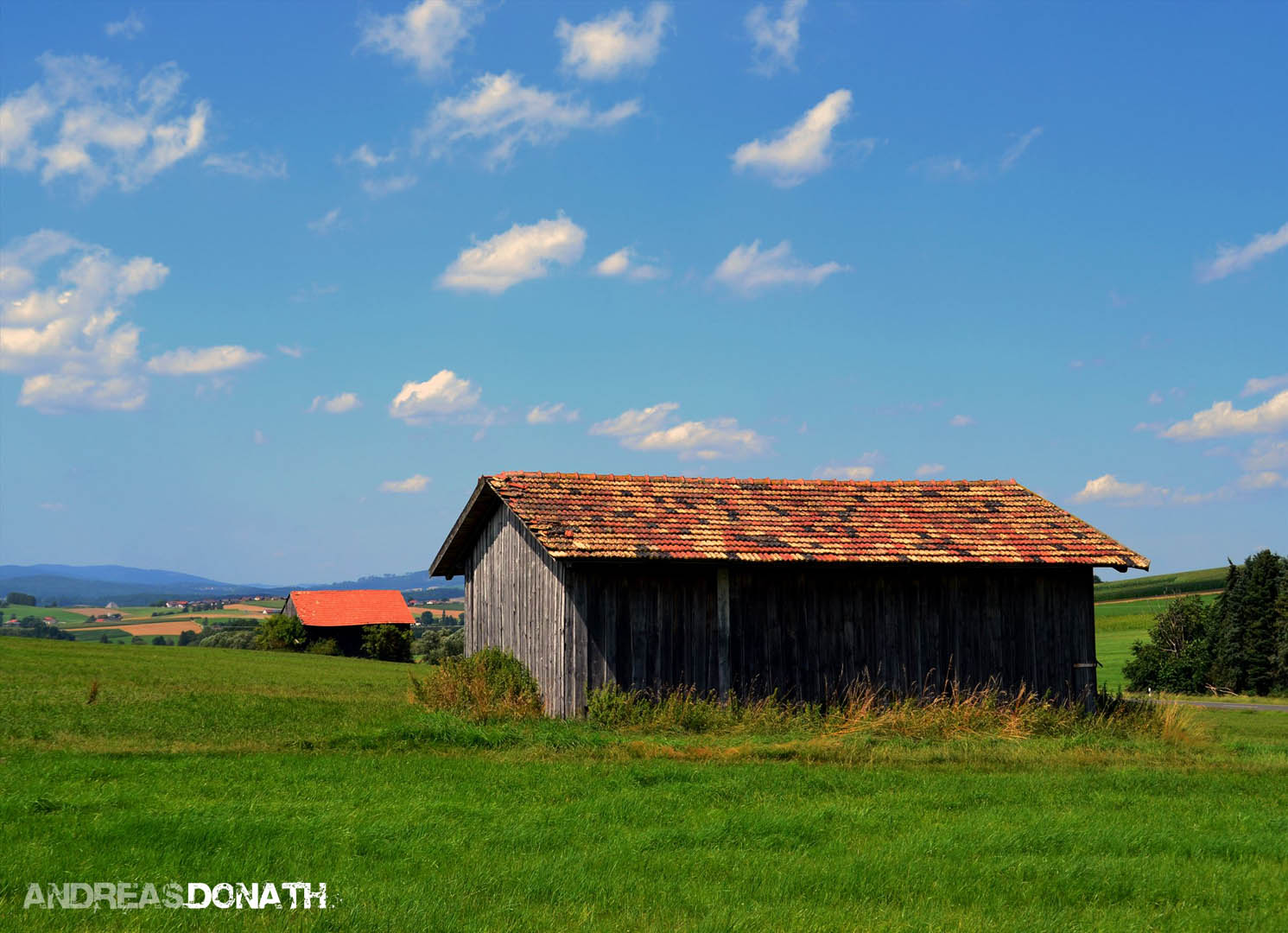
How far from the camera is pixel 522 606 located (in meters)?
24.1

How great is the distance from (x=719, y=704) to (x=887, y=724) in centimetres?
335

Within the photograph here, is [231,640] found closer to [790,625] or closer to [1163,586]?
[790,625]

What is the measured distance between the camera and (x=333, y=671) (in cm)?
5400

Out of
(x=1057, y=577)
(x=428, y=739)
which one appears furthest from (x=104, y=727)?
(x=1057, y=577)

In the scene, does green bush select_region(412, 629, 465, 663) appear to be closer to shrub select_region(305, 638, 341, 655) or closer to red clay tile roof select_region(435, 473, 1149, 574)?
shrub select_region(305, 638, 341, 655)

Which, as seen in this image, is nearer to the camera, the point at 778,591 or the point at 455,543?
the point at 778,591

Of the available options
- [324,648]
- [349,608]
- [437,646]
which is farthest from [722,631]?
[349,608]

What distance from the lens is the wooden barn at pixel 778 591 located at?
70.4 ft

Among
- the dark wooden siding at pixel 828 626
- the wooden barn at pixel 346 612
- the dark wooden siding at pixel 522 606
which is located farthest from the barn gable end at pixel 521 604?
the wooden barn at pixel 346 612

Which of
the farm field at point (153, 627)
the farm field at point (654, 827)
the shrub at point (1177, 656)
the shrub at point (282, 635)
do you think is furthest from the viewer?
the farm field at point (153, 627)

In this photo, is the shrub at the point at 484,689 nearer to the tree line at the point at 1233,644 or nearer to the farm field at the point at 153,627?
the tree line at the point at 1233,644

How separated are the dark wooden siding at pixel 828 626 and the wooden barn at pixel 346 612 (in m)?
71.7

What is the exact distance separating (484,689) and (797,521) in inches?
315

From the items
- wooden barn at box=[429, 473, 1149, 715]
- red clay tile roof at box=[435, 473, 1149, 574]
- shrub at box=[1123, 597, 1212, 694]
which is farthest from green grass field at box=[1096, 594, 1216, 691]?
wooden barn at box=[429, 473, 1149, 715]
